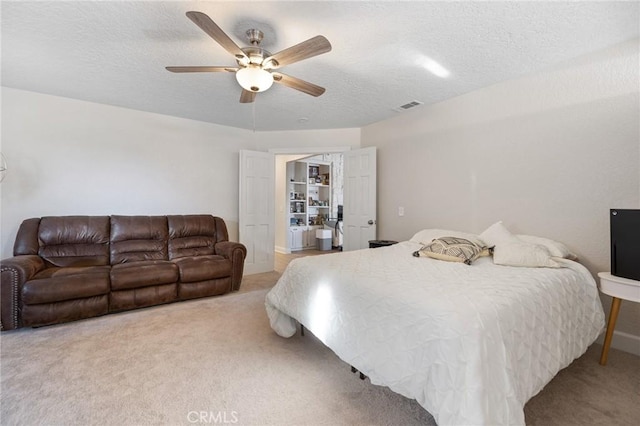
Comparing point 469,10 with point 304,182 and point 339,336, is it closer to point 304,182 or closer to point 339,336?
point 339,336

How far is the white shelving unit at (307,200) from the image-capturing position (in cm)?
682

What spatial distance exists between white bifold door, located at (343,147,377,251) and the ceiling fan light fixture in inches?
95.0

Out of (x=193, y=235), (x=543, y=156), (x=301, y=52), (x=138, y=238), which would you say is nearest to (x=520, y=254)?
(x=543, y=156)

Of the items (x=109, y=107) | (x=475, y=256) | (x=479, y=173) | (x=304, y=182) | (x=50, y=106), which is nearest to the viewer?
(x=475, y=256)

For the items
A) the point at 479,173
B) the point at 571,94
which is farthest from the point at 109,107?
the point at 571,94

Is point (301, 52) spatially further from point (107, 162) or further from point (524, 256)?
A: point (107, 162)

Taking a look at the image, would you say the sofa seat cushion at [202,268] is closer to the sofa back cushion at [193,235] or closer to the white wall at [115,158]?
the sofa back cushion at [193,235]

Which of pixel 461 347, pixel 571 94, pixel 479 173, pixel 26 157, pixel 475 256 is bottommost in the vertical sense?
pixel 461 347

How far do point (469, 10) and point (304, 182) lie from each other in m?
5.47

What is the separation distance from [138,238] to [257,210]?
1.74 metres

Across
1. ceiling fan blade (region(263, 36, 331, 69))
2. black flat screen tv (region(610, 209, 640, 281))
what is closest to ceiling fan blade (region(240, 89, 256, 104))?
ceiling fan blade (region(263, 36, 331, 69))

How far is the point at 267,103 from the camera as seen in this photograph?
3.51 meters

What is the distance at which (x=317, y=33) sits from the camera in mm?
2039

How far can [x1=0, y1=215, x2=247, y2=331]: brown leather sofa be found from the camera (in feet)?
8.04
